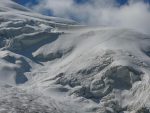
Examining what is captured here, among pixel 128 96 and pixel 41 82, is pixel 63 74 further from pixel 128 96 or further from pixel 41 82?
pixel 128 96

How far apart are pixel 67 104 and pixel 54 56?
7485 mm

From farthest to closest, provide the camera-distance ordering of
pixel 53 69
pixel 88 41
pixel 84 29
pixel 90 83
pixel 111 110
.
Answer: pixel 84 29 → pixel 88 41 → pixel 53 69 → pixel 90 83 → pixel 111 110

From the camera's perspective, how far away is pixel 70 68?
35875mm


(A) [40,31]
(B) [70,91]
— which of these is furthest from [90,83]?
(A) [40,31]

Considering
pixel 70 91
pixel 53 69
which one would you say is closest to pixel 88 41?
pixel 53 69

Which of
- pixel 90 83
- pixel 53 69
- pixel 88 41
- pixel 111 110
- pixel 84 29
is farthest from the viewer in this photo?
pixel 84 29

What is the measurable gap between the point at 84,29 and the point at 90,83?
29.3 feet

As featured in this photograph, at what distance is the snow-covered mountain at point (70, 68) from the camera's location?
105 ft

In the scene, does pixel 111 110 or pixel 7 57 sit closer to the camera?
pixel 111 110

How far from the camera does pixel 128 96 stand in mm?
33000

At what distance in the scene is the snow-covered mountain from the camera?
3194 cm

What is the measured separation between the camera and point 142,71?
3431 centimetres

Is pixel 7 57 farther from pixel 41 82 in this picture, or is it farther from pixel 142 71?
pixel 142 71

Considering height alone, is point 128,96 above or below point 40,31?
below
